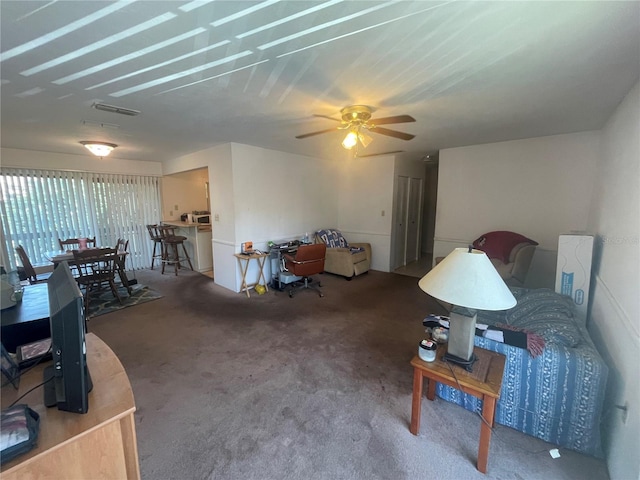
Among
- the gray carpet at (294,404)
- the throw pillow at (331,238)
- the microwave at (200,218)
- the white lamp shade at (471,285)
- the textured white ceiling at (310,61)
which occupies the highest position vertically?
the textured white ceiling at (310,61)

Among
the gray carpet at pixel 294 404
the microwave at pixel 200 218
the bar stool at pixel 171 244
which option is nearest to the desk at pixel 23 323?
the gray carpet at pixel 294 404

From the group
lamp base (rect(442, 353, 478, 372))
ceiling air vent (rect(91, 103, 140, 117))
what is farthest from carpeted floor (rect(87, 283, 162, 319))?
lamp base (rect(442, 353, 478, 372))

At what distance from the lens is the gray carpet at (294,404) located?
4.98 feet

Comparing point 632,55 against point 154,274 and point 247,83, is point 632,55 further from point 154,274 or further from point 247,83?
point 154,274

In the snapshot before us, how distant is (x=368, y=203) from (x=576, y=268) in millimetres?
3629

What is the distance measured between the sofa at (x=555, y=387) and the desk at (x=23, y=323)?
103 inches

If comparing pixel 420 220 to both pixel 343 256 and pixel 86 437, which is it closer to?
pixel 343 256

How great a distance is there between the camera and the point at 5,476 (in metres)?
0.73

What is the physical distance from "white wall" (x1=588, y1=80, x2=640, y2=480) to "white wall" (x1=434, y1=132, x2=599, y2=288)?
2.45 ft

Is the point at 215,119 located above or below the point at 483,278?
above

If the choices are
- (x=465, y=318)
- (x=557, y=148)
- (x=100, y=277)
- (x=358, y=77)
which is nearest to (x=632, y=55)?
(x=358, y=77)

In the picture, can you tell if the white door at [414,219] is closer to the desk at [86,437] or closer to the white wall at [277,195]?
the white wall at [277,195]

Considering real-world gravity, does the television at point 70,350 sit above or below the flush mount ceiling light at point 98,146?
below

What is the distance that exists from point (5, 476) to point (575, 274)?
3657 mm
